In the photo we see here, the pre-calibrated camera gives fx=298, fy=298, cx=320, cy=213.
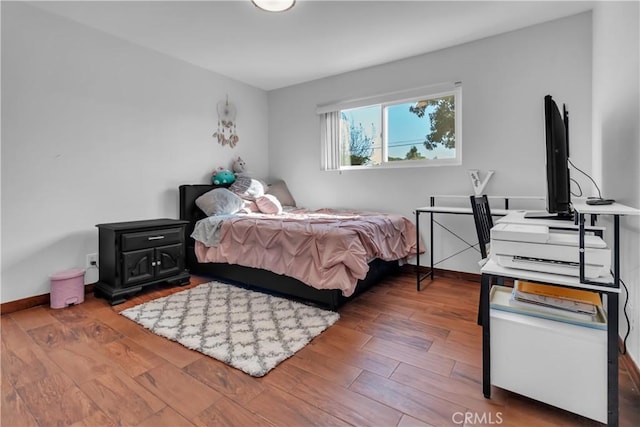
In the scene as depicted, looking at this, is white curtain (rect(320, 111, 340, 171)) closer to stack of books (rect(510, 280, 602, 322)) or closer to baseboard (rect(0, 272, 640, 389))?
baseboard (rect(0, 272, 640, 389))

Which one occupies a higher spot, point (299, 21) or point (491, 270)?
point (299, 21)

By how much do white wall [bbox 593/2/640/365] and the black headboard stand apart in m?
3.45

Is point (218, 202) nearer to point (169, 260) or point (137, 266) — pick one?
point (169, 260)

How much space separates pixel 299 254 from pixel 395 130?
202 cm

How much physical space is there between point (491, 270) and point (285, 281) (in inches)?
63.0

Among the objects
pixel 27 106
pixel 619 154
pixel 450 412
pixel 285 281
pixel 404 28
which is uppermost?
pixel 404 28

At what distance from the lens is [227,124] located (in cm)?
390

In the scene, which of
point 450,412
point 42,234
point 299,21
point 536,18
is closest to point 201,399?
point 450,412

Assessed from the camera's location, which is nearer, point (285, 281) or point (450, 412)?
point (450, 412)

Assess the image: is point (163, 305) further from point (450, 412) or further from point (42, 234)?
point (450, 412)

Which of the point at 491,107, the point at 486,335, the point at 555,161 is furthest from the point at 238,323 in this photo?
the point at 491,107

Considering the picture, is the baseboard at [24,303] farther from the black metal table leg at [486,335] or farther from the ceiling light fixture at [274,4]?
the black metal table leg at [486,335]

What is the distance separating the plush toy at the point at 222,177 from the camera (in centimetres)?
365

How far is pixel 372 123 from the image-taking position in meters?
3.67
